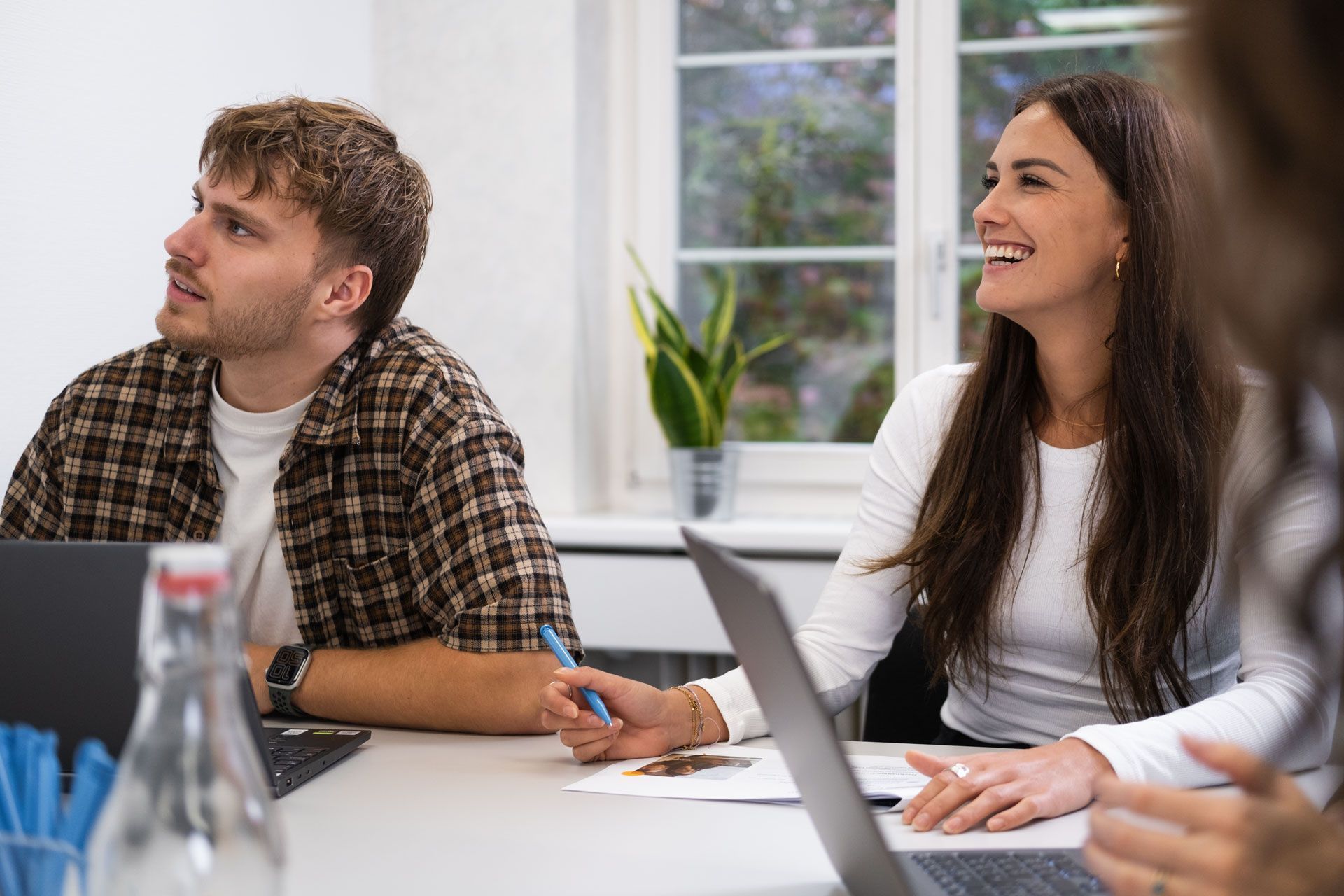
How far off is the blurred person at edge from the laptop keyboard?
0.33m

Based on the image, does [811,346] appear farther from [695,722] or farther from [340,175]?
[695,722]

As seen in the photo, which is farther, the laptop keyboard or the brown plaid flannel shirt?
the brown plaid flannel shirt

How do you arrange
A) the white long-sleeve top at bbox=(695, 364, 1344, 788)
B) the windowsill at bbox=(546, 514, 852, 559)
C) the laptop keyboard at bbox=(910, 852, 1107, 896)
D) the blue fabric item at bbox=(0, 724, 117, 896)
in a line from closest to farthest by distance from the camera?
the blue fabric item at bbox=(0, 724, 117, 896)
the laptop keyboard at bbox=(910, 852, 1107, 896)
the white long-sleeve top at bbox=(695, 364, 1344, 788)
the windowsill at bbox=(546, 514, 852, 559)

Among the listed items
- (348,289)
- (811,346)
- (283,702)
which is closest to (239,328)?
(348,289)

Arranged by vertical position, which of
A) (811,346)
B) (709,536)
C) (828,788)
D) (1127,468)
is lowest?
(709,536)

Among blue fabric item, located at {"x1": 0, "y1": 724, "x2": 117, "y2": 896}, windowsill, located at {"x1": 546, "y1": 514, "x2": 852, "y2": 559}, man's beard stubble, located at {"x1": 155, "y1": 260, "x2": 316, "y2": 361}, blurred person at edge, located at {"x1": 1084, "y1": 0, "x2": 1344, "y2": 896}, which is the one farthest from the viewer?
windowsill, located at {"x1": 546, "y1": 514, "x2": 852, "y2": 559}

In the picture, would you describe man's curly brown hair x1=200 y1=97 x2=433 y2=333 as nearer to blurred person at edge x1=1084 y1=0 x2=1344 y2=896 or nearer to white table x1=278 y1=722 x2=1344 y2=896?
white table x1=278 y1=722 x2=1344 y2=896

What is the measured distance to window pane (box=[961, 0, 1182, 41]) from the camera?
276 centimetres

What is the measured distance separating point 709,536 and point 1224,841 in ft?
6.35

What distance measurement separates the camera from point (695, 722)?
4.31 feet

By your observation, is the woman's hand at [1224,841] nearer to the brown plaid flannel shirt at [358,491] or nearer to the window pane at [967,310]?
the brown plaid flannel shirt at [358,491]

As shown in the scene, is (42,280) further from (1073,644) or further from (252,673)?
(1073,644)

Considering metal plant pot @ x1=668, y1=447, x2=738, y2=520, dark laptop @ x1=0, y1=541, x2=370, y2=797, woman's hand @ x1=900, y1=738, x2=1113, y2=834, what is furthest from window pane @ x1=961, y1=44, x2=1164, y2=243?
dark laptop @ x1=0, y1=541, x2=370, y2=797

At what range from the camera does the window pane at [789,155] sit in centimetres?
293
